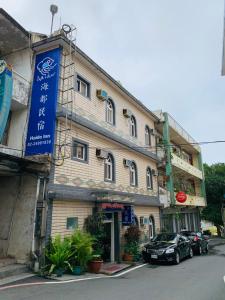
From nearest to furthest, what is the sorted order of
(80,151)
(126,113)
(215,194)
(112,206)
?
(80,151) → (112,206) → (126,113) → (215,194)

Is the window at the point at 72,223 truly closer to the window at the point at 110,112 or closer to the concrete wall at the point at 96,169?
the concrete wall at the point at 96,169

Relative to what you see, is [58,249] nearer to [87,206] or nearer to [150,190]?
[87,206]

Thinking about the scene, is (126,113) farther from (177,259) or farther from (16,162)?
(177,259)

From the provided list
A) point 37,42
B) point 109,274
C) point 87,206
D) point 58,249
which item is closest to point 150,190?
point 87,206

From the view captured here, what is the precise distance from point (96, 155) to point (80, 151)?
3.89 ft

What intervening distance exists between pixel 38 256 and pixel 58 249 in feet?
2.53

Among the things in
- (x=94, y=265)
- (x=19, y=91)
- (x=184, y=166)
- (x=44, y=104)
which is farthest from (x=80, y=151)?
(x=184, y=166)

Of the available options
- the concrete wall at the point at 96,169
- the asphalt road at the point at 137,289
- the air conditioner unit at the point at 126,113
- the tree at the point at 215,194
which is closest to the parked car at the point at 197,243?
the concrete wall at the point at 96,169

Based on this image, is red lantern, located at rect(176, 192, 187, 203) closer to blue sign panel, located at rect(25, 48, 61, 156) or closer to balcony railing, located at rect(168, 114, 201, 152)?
balcony railing, located at rect(168, 114, 201, 152)

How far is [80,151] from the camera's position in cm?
1342

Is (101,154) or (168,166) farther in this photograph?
(168,166)

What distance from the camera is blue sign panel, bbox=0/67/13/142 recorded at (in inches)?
412

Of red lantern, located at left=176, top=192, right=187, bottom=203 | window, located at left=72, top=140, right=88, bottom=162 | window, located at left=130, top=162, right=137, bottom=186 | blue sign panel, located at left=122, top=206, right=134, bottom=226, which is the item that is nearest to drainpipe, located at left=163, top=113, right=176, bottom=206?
red lantern, located at left=176, top=192, right=187, bottom=203

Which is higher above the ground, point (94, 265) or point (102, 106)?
point (102, 106)
